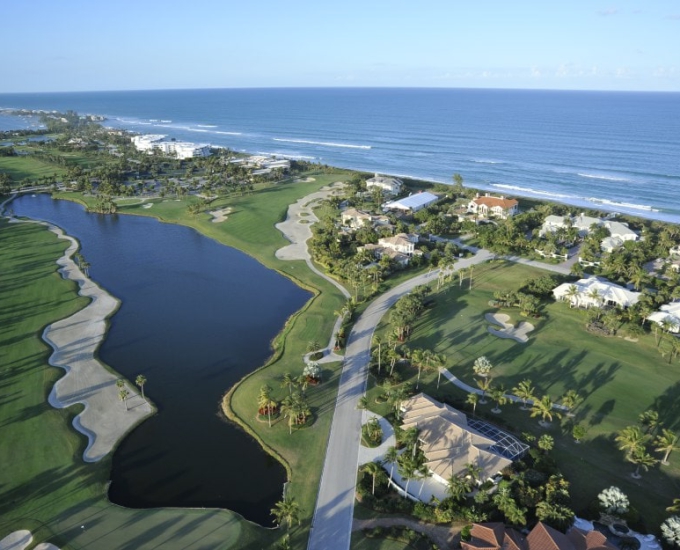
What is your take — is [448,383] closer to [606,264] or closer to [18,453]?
[18,453]

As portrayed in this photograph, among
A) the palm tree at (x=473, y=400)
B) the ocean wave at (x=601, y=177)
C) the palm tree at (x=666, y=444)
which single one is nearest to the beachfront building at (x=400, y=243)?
Answer: the palm tree at (x=473, y=400)

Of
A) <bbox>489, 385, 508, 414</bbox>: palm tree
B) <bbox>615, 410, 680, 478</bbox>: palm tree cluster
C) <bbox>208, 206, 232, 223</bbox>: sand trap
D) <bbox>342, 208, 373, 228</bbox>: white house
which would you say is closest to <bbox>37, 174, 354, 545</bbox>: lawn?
<bbox>208, 206, 232, 223</bbox>: sand trap

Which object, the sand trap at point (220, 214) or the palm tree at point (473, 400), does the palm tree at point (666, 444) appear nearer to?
the palm tree at point (473, 400)

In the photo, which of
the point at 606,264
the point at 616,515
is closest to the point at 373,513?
the point at 616,515

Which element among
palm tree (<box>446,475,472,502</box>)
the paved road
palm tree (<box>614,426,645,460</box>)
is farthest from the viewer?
palm tree (<box>614,426,645,460</box>)

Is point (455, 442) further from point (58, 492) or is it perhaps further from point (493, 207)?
point (493, 207)

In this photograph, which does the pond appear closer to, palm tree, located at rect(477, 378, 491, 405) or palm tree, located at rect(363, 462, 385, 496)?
palm tree, located at rect(363, 462, 385, 496)
